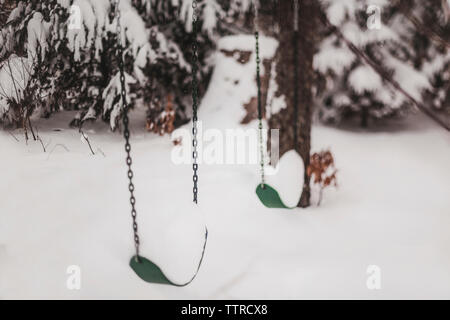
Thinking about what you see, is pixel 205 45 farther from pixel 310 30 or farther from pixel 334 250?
pixel 334 250

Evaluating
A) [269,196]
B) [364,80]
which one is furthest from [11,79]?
[364,80]

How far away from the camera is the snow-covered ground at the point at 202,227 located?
219cm

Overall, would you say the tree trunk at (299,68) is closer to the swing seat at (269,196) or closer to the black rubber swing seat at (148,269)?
the swing seat at (269,196)

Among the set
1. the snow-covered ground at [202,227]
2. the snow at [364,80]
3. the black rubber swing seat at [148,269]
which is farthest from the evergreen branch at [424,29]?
the snow at [364,80]

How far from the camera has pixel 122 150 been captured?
4.11m

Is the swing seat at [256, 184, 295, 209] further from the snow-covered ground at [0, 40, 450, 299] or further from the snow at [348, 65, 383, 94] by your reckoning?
the snow at [348, 65, 383, 94]

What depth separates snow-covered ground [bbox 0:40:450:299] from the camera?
219cm

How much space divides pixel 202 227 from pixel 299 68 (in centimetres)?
169

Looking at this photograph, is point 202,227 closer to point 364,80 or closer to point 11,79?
point 11,79

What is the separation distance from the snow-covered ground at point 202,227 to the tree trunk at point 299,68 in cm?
50

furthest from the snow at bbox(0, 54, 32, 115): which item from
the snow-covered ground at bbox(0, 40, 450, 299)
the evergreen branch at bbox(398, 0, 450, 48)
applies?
the evergreen branch at bbox(398, 0, 450, 48)

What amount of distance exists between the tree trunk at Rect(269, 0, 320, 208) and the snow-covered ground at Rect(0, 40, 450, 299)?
50 centimetres
